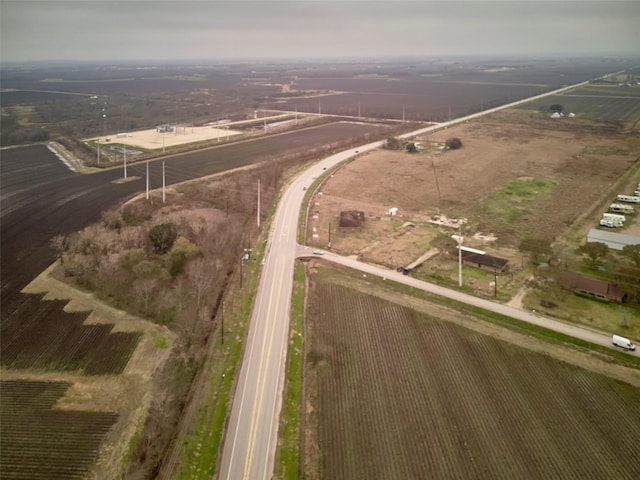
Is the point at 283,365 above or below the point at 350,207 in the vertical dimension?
below

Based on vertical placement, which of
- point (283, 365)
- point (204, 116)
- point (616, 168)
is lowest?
point (283, 365)

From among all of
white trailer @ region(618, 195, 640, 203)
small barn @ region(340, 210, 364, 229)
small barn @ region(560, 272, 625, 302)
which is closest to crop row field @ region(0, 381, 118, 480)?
small barn @ region(340, 210, 364, 229)

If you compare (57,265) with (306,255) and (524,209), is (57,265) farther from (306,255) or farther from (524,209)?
(524,209)

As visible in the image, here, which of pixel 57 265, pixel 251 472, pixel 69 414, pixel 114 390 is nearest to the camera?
pixel 251 472

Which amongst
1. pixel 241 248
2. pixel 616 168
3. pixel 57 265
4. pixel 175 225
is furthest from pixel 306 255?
pixel 616 168

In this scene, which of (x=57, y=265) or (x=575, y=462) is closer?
(x=575, y=462)

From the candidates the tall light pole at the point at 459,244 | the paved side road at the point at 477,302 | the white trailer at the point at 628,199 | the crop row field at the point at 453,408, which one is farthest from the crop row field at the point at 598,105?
the crop row field at the point at 453,408

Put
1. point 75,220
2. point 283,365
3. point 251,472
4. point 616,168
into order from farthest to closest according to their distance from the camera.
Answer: point 616,168 → point 75,220 → point 283,365 → point 251,472
